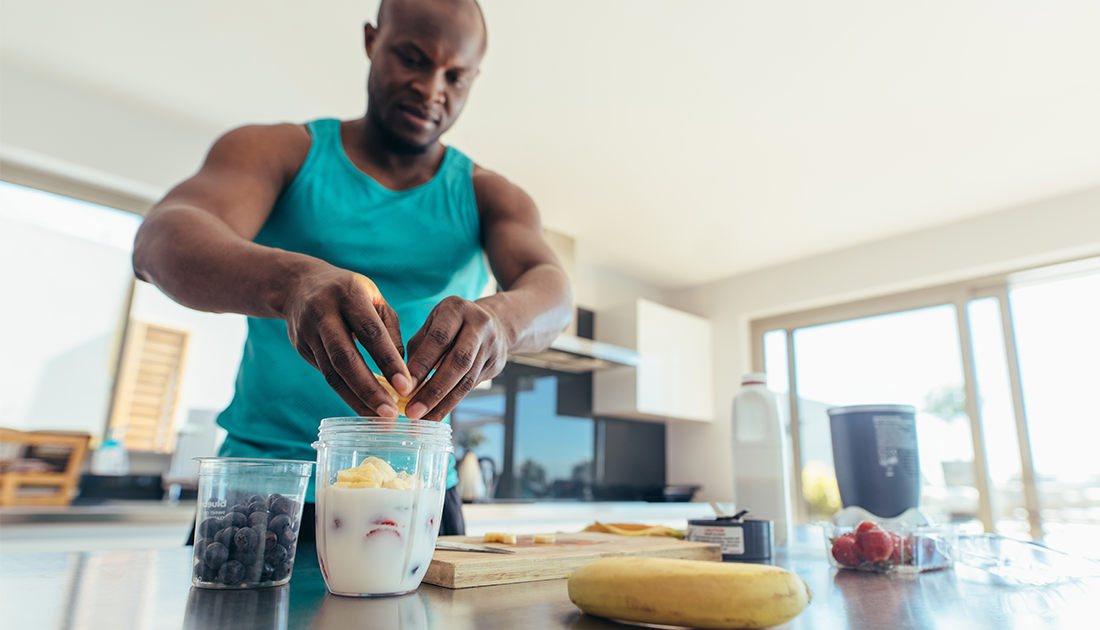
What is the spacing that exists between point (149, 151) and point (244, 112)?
1.33 ft

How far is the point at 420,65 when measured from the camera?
96 cm

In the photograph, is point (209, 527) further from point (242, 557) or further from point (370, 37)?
point (370, 37)

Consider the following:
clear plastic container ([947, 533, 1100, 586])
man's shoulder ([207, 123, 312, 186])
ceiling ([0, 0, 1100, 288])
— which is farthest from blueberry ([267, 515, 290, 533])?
ceiling ([0, 0, 1100, 288])

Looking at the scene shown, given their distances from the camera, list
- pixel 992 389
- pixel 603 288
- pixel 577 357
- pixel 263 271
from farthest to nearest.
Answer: pixel 603 288 → pixel 577 357 → pixel 992 389 → pixel 263 271

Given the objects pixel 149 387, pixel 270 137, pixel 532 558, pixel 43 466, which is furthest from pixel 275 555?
pixel 149 387

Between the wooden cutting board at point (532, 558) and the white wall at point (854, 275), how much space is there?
325cm

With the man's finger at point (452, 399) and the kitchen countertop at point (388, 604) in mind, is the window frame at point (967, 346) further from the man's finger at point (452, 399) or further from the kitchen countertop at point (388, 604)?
the man's finger at point (452, 399)

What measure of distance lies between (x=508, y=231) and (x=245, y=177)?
382 millimetres

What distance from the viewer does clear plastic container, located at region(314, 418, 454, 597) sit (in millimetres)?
505

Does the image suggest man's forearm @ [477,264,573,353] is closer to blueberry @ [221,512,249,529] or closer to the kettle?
blueberry @ [221,512,249,529]

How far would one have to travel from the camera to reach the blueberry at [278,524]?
0.55 m

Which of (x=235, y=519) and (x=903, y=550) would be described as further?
(x=903, y=550)

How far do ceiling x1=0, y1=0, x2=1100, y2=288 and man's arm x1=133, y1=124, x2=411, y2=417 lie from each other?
4.30 ft

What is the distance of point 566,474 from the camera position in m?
3.92
